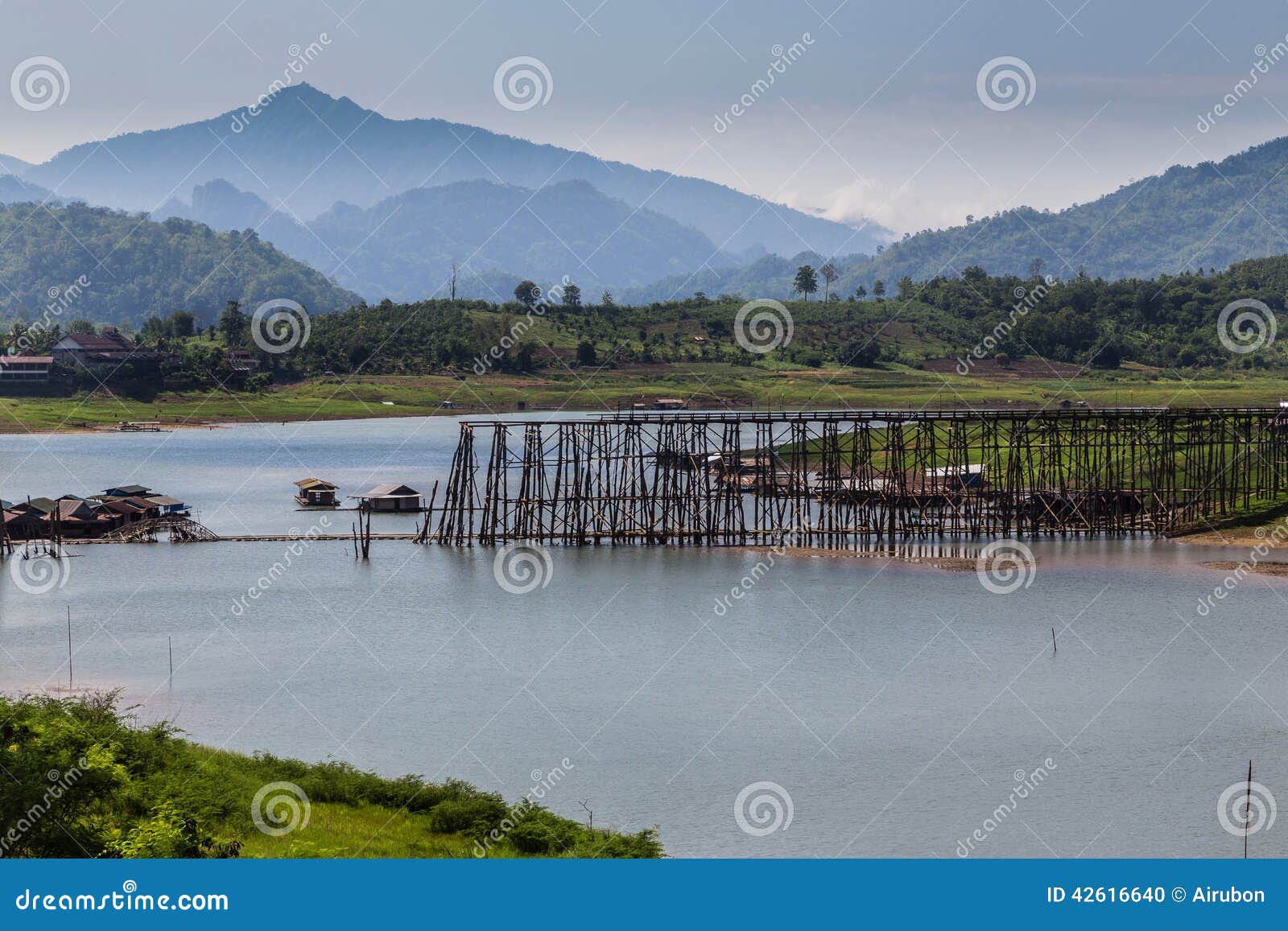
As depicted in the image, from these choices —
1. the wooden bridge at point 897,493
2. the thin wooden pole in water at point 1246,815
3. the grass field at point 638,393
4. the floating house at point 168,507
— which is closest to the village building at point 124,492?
the floating house at point 168,507

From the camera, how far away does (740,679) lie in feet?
106

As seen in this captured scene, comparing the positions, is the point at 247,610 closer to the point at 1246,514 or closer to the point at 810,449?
the point at 1246,514

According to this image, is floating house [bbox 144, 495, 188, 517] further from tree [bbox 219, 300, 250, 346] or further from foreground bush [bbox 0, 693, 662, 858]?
tree [bbox 219, 300, 250, 346]

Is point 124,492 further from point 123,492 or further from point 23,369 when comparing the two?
point 23,369

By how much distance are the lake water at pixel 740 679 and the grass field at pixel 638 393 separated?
58.3 metres

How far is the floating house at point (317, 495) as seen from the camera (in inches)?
2491

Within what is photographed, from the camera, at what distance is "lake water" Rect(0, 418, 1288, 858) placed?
2414 cm

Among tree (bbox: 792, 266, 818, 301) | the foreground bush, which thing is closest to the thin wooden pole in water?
the foreground bush

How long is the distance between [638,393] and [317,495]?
175 ft

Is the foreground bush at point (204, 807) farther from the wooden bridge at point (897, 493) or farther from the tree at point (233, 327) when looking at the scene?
→ the tree at point (233, 327)

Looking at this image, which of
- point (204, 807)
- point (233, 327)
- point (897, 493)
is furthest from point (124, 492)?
point (233, 327)

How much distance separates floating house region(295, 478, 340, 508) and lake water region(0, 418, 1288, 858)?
11794 millimetres

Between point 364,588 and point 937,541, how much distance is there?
807 inches

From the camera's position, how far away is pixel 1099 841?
22641 millimetres
